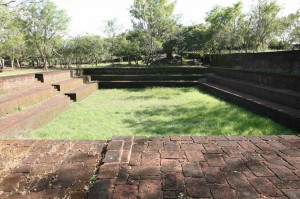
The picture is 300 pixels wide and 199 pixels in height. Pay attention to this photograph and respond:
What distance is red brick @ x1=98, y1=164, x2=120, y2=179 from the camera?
251cm

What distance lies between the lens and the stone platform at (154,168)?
228cm

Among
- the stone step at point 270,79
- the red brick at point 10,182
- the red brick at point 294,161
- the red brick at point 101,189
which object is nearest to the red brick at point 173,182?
the red brick at point 101,189

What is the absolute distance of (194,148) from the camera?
10.8 ft

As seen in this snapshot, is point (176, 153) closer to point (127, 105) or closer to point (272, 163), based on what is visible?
point (272, 163)

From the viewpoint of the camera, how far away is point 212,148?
10.8 feet

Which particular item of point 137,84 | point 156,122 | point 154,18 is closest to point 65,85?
point 137,84

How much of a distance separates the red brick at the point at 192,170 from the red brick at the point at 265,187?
22.0 inches

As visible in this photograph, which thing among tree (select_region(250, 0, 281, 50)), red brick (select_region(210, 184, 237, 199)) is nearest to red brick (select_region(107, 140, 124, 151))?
red brick (select_region(210, 184, 237, 199))

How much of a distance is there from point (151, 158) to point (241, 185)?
3.76 ft

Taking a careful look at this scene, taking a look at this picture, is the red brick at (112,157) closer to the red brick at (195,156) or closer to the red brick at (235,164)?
the red brick at (195,156)

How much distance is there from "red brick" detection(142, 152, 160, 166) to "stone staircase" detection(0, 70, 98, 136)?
350 centimetres

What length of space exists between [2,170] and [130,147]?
1.66 metres

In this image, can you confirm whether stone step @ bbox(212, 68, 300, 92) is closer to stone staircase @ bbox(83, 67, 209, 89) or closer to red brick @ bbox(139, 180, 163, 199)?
stone staircase @ bbox(83, 67, 209, 89)

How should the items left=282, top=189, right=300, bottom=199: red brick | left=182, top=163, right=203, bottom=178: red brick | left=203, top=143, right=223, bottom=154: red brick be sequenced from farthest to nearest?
1. left=203, top=143, right=223, bottom=154: red brick
2. left=182, top=163, right=203, bottom=178: red brick
3. left=282, top=189, right=300, bottom=199: red brick
